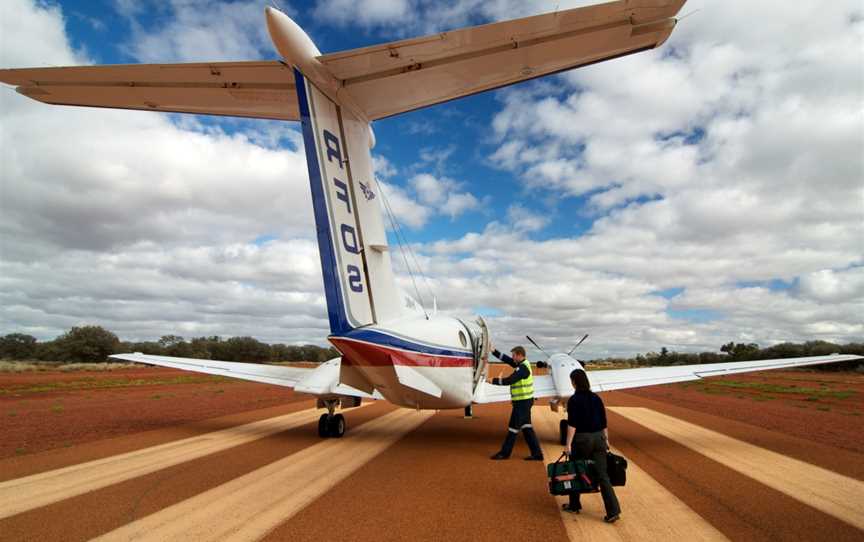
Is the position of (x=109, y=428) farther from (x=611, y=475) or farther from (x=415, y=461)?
(x=611, y=475)

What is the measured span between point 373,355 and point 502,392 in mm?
5186

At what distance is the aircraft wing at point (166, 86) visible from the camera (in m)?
6.09

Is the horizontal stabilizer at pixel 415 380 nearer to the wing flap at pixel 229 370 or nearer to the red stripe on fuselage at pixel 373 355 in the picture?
the red stripe on fuselage at pixel 373 355

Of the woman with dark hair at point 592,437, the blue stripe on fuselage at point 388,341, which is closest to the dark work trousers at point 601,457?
the woman with dark hair at point 592,437

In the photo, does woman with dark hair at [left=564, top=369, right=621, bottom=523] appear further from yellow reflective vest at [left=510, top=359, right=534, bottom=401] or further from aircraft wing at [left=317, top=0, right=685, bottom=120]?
aircraft wing at [left=317, top=0, right=685, bottom=120]

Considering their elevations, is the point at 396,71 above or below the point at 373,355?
above

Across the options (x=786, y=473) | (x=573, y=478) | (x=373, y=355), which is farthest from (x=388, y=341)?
(x=786, y=473)

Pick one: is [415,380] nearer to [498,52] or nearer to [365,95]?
[365,95]

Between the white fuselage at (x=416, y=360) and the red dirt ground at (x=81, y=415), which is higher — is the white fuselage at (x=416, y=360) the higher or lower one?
the higher one

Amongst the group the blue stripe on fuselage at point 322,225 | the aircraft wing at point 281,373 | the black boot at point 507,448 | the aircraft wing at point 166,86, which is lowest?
the black boot at point 507,448

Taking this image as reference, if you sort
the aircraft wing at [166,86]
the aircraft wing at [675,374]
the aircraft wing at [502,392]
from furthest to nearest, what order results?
the aircraft wing at [675,374]
the aircraft wing at [502,392]
the aircraft wing at [166,86]

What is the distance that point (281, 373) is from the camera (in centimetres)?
1146

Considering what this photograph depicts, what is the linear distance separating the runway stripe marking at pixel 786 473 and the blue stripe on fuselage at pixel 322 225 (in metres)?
6.62

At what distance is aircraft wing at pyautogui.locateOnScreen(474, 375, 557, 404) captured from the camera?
9906mm
